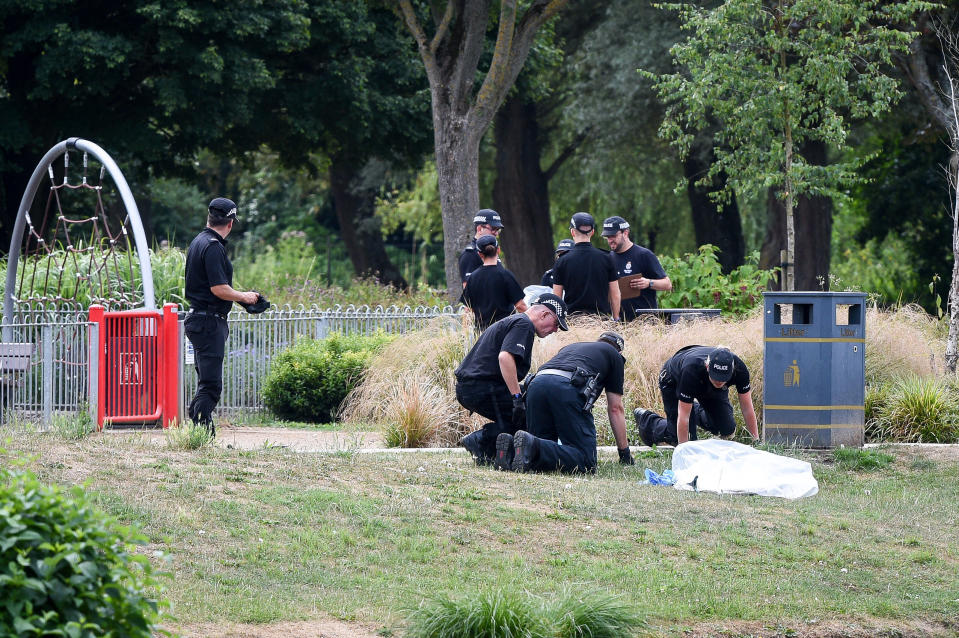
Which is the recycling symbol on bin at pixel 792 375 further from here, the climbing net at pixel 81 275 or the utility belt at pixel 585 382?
the climbing net at pixel 81 275

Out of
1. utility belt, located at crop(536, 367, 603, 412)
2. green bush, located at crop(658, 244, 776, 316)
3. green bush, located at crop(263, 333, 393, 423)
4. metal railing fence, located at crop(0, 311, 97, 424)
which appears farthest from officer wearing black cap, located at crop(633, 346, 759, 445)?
metal railing fence, located at crop(0, 311, 97, 424)

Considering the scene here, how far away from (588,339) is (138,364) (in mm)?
4369

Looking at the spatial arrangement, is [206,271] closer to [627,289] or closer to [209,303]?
[209,303]

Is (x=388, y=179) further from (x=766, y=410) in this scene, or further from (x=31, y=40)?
(x=766, y=410)

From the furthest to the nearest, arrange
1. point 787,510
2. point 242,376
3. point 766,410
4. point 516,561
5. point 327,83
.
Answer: point 327,83, point 242,376, point 766,410, point 787,510, point 516,561

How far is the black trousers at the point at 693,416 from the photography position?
10383 millimetres

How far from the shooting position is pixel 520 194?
31.4 m

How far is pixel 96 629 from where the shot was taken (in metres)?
3.49

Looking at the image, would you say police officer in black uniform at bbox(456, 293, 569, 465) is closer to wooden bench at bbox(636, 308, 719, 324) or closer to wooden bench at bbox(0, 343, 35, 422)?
wooden bench at bbox(636, 308, 719, 324)

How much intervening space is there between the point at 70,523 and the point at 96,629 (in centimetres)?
32

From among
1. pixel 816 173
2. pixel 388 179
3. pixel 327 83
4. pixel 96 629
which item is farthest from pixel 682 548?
pixel 388 179

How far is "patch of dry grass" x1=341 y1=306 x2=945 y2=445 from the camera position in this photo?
1112cm

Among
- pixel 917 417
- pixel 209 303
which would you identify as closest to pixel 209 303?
pixel 209 303

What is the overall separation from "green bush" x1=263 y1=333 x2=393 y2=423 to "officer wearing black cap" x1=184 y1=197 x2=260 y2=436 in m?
3.59
